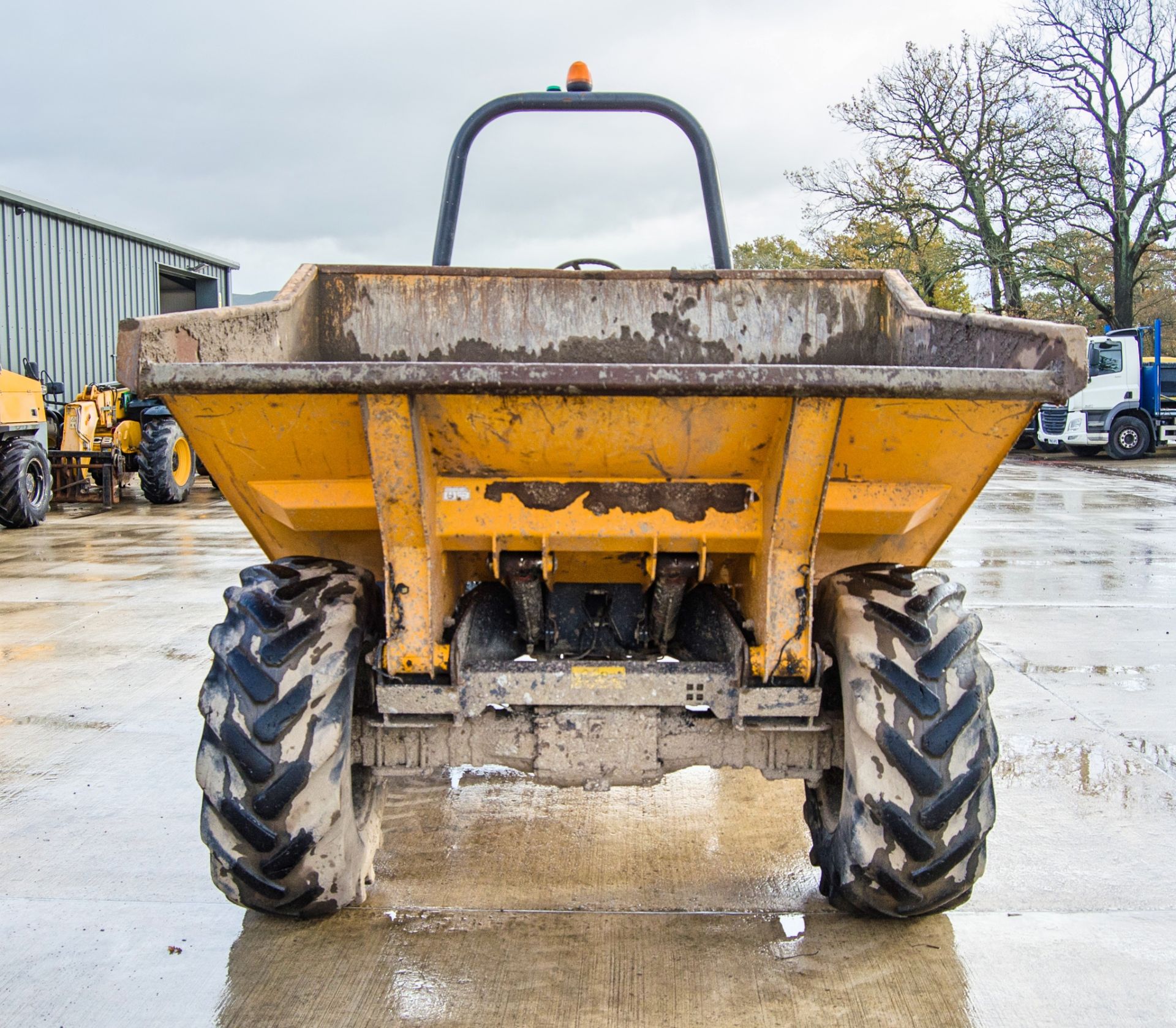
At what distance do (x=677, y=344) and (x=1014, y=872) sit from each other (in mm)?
1923

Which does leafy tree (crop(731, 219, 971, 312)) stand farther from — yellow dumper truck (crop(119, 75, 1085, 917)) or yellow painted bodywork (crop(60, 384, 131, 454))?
yellow dumper truck (crop(119, 75, 1085, 917))

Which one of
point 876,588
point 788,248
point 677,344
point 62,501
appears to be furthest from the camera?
point 788,248

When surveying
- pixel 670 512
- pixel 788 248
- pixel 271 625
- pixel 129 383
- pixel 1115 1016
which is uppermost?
pixel 788 248

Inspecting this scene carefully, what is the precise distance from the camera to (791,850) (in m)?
3.37

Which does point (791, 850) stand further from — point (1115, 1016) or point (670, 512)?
point (670, 512)

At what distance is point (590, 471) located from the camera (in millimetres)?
2607

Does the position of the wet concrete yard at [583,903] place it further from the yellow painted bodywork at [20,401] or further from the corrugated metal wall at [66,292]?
the corrugated metal wall at [66,292]

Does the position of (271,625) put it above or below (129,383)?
below

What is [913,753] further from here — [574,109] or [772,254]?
[772,254]

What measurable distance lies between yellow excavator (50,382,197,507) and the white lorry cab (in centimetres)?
1577

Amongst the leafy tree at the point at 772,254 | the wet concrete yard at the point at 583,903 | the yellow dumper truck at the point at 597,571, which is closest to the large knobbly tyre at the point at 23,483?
the wet concrete yard at the point at 583,903

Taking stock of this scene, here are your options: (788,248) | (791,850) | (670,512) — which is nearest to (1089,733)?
(791,850)

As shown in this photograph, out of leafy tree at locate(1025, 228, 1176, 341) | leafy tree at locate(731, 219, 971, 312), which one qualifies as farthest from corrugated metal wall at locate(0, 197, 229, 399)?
leafy tree at locate(1025, 228, 1176, 341)

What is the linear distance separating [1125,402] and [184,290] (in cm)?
2353
